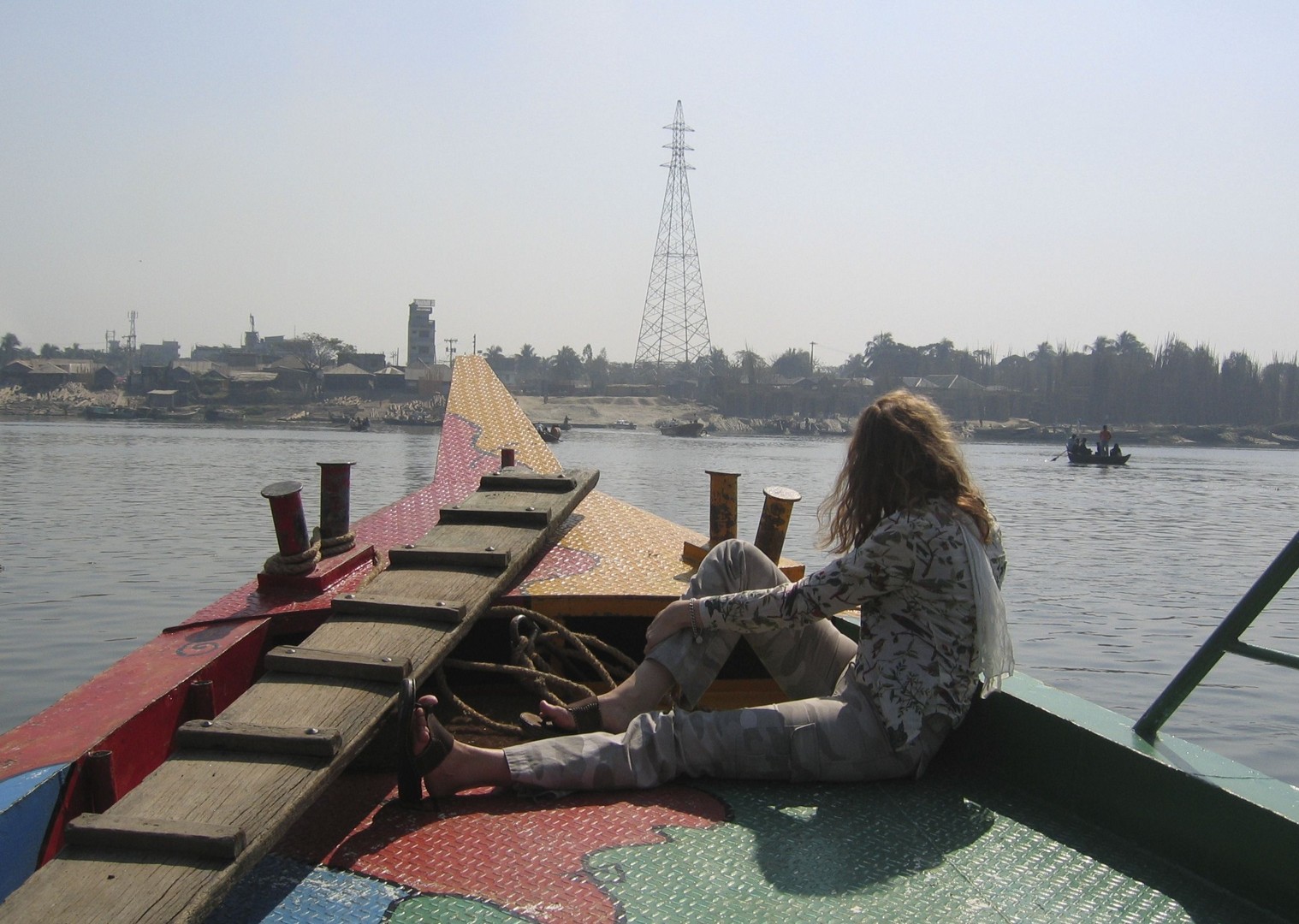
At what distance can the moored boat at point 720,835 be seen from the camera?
1.94 m

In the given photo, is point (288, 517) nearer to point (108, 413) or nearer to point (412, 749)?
point (412, 749)

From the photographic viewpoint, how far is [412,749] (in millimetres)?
2244

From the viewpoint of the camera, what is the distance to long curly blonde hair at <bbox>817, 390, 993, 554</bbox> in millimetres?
2424

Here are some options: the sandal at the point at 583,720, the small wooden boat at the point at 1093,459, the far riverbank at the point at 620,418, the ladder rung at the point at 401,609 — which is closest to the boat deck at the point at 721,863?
the sandal at the point at 583,720

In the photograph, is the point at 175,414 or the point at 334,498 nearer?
the point at 334,498

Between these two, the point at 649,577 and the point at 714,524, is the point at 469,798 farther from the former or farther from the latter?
the point at 714,524

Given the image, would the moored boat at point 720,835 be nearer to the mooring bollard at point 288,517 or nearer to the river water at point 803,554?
the mooring bollard at point 288,517

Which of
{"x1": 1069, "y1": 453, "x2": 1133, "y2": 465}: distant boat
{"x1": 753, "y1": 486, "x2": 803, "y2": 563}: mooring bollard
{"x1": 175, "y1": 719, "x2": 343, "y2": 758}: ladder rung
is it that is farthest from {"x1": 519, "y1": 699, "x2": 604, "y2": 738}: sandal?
{"x1": 1069, "y1": 453, "x2": 1133, "y2": 465}: distant boat

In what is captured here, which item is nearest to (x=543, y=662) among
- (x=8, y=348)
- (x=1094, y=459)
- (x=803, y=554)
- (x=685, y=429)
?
(x=803, y=554)

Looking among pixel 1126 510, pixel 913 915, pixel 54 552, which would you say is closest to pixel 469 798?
pixel 913 915

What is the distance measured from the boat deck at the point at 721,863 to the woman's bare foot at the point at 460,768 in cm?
5

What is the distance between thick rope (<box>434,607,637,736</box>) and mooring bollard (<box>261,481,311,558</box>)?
2.04 feet

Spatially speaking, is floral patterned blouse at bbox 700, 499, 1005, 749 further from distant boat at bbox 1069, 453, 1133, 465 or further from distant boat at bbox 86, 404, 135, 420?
distant boat at bbox 86, 404, 135, 420

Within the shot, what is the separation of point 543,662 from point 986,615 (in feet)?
4.01
